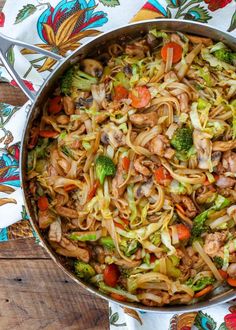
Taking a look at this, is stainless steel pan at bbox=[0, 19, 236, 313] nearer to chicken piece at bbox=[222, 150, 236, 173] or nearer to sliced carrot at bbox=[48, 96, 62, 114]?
sliced carrot at bbox=[48, 96, 62, 114]

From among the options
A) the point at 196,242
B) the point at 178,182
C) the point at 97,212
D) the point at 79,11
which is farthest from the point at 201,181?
the point at 79,11

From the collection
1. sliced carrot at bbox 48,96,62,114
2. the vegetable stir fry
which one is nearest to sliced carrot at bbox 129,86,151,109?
the vegetable stir fry

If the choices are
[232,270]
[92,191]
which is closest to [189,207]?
[232,270]

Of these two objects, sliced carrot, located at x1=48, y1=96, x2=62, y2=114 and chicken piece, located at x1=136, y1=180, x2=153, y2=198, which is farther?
sliced carrot, located at x1=48, y1=96, x2=62, y2=114

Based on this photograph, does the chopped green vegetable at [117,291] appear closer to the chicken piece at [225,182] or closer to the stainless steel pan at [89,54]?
the stainless steel pan at [89,54]

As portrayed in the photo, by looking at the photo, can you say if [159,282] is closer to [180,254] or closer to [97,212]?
[180,254]

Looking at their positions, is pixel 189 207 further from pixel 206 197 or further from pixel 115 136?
pixel 115 136

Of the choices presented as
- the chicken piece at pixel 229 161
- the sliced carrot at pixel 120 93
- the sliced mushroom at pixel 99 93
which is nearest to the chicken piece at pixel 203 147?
the chicken piece at pixel 229 161
